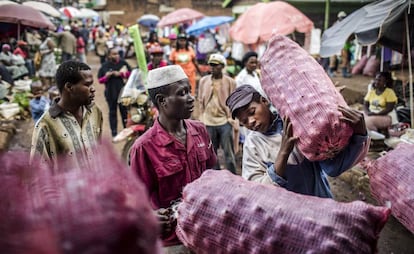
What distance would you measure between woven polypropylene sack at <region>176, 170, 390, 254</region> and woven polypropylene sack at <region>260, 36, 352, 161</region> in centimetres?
69

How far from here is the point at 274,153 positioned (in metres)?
2.11

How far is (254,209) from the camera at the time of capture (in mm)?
1125

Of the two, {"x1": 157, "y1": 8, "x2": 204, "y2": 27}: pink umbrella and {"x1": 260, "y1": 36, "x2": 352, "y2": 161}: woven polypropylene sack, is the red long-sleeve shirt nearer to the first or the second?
{"x1": 260, "y1": 36, "x2": 352, "y2": 161}: woven polypropylene sack

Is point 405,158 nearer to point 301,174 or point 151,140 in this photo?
point 301,174

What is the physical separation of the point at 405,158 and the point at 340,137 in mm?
425

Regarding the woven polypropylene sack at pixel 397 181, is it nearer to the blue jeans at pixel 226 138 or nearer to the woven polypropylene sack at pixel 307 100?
the woven polypropylene sack at pixel 307 100

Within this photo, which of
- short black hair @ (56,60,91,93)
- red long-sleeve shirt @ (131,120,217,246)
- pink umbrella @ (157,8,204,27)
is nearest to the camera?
red long-sleeve shirt @ (131,120,217,246)

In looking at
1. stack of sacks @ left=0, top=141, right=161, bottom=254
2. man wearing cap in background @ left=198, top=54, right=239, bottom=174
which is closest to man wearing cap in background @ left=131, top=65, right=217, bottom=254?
stack of sacks @ left=0, top=141, right=161, bottom=254

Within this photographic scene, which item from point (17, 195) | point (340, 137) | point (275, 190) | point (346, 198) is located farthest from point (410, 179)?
point (346, 198)

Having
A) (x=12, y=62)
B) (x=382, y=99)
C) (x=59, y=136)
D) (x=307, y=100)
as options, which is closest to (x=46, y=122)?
(x=59, y=136)

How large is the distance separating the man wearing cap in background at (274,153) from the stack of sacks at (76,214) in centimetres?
120

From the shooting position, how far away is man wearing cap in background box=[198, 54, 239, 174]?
17.9ft

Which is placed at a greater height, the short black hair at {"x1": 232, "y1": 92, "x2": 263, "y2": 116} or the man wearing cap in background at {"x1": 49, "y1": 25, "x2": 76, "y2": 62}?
the man wearing cap in background at {"x1": 49, "y1": 25, "x2": 76, "y2": 62}

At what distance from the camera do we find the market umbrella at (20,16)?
26.2ft
